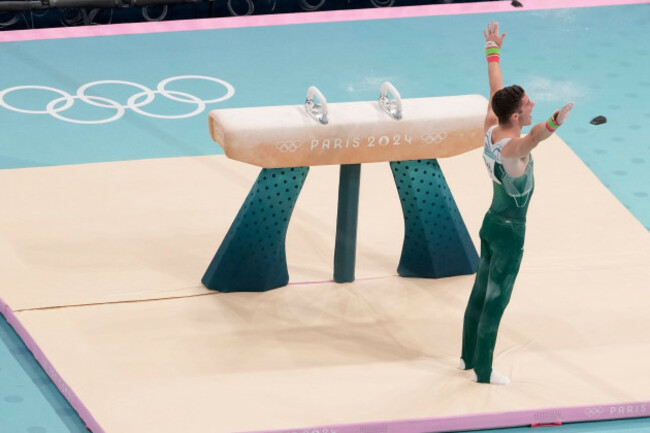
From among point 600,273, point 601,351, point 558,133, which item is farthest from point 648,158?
point 601,351

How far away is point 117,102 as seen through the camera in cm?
881

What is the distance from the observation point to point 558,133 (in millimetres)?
8555

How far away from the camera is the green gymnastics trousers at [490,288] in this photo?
5.40 meters

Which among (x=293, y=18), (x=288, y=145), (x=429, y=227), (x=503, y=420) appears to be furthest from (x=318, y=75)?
(x=503, y=420)

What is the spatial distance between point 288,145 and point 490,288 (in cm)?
124

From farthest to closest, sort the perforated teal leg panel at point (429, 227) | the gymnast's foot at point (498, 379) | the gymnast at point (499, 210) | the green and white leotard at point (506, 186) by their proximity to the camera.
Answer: the perforated teal leg panel at point (429, 227)
the gymnast's foot at point (498, 379)
the green and white leotard at point (506, 186)
the gymnast at point (499, 210)

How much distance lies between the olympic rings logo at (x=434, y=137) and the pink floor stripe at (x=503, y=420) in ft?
4.84

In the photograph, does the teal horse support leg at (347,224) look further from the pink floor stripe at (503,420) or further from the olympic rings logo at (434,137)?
the pink floor stripe at (503,420)

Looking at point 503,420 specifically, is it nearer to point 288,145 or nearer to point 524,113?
point 524,113

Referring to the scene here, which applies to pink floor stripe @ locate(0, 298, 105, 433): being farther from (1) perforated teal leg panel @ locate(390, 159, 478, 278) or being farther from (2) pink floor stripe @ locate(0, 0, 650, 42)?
(2) pink floor stripe @ locate(0, 0, 650, 42)

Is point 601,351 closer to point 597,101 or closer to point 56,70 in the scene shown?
point 597,101

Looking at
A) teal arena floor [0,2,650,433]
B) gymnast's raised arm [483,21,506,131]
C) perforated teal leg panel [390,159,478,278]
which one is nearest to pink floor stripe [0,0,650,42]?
teal arena floor [0,2,650,433]

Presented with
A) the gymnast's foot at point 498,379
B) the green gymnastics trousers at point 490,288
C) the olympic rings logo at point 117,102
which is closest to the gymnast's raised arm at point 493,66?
the green gymnastics trousers at point 490,288

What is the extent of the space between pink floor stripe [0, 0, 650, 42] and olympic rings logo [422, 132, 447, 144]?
13.9 ft
